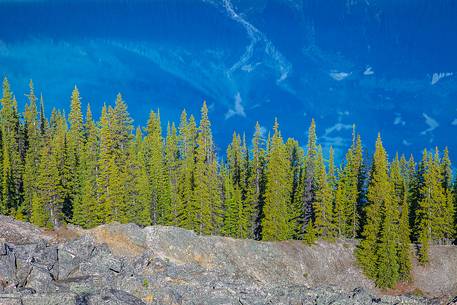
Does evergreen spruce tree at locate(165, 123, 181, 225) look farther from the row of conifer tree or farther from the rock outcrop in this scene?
the rock outcrop

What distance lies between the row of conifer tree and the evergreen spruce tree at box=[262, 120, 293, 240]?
0.47 feet

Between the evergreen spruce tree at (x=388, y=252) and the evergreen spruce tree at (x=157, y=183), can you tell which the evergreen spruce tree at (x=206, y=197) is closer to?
the evergreen spruce tree at (x=157, y=183)

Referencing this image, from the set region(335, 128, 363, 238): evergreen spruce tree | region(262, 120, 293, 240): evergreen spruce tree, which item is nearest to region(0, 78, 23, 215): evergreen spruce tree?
region(262, 120, 293, 240): evergreen spruce tree

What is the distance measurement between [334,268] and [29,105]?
55.6 m

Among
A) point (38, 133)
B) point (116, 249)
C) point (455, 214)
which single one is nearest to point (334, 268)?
point (455, 214)

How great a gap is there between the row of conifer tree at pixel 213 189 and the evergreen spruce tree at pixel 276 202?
14cm

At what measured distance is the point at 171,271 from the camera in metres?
44.6

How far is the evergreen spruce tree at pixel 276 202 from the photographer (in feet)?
249

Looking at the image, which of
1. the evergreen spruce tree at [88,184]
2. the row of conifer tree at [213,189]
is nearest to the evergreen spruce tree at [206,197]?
the row of conifer tree at [213,189]

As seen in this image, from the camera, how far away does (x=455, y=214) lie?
85.7 meters

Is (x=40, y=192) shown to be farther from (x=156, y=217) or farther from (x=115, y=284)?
(x=115, y=284)

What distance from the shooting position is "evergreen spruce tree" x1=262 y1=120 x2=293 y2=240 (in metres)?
75.8

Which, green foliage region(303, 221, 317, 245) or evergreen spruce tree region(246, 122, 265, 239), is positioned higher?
evergreen spruce tree region(246, 122, 265, 239)

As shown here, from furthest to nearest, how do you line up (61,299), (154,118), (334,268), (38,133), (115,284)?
(154,118) < (38,133) < (334,268) < (115,284) < (61,299)
